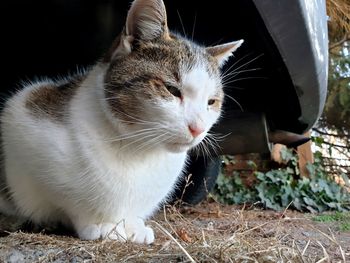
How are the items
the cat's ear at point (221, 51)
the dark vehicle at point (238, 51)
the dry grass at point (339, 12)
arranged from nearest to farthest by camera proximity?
the dark vehicle at point (238, 51) → the cat's ear at point (221, 51) → the dry grass at point (339, 12)

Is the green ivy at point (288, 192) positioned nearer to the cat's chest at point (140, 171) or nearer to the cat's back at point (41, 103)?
the cat's chest at point (140, 171)

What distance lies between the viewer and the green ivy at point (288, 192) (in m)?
3.26

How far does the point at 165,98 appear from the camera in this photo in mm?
1448

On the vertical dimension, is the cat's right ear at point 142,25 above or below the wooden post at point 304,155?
above

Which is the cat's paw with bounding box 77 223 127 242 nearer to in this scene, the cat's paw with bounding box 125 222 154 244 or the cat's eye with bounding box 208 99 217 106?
the cat's paw with bounding box 125 222 154 244

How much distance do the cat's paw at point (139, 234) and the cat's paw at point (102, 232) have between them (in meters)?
0.04

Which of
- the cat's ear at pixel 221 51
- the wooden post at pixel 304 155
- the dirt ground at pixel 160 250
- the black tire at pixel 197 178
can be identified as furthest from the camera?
the wooden post at pixel 304 155

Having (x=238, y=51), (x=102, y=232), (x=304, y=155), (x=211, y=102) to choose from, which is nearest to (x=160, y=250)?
(x=102, y=232)

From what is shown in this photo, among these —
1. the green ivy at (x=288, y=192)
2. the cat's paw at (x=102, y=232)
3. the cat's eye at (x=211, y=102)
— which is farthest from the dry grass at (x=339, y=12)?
the cat's paw at (x=102, y=232)

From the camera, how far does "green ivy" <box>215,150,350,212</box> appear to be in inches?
128

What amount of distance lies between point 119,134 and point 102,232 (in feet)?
1.00

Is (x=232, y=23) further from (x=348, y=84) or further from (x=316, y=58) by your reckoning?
(x=348, y=84)

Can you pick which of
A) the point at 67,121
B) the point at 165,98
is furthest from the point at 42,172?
the point at 165,98

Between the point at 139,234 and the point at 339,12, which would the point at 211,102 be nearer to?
the point at 139,234
